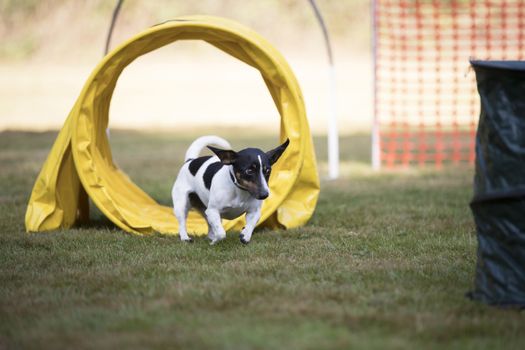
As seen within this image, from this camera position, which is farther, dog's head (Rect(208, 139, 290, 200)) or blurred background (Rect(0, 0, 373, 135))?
blurred background (Rect(0, 0, 373, 135))

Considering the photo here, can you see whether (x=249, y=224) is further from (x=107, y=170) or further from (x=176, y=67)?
(x=176, y=67)

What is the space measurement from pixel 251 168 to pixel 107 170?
7.32 ft

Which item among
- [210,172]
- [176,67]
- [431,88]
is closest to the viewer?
[210,172]

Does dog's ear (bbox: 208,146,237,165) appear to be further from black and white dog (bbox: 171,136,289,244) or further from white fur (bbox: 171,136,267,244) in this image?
white fur (bbox: 171,136,267,244)

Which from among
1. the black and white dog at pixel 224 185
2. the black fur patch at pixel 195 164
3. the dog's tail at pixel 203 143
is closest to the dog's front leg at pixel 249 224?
the black and white dog at pixel 224 185

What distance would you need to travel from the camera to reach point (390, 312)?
3910 millimetres

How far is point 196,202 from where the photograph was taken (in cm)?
645

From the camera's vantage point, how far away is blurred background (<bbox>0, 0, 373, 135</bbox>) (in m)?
19.8

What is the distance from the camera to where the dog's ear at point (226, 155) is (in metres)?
5.46

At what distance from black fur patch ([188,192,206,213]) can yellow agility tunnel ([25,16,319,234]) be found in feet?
0.77

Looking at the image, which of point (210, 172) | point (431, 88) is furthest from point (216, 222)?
point (431, 88)

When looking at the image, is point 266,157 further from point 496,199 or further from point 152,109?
point 152,109

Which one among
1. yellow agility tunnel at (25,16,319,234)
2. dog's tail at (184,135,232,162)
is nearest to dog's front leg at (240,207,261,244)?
yellow agility tunnel at (25,16,319,234)

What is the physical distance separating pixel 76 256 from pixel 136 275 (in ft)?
2.59
